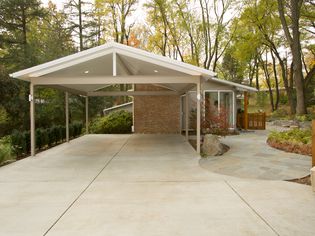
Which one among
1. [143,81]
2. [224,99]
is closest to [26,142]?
[143,81]

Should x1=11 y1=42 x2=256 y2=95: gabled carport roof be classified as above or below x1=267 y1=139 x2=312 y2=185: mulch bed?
above

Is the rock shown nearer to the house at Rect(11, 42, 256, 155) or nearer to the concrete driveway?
the house at Rect(11, 42, 256, 155)

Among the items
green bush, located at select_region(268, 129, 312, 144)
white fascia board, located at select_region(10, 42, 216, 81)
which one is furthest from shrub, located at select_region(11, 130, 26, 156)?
green bush, located at select_region(268, 129, 312, 144)

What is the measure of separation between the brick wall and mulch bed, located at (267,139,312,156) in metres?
7.60

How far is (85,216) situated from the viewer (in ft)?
15.4

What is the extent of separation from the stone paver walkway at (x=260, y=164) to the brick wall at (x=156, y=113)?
8.01m

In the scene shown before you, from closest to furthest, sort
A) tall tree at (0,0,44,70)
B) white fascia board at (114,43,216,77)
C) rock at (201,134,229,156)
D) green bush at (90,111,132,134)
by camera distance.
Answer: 1. white fascia board at (114,43,216,77)
2. rock at (201,134,229,156)
3. tall tree at (0,0,44,70)
4. green bush at (90,111,132,134)

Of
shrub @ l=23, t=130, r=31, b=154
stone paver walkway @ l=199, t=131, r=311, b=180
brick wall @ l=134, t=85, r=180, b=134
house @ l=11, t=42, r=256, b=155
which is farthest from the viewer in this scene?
brick wall @ l=134, t=85, r=180, b=134

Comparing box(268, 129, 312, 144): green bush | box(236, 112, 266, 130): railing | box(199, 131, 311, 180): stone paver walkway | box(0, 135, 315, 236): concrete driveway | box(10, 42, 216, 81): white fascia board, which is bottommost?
box(0, 135, 315, 236): concrete driveway

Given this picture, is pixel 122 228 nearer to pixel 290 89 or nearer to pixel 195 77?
pixel 195 77

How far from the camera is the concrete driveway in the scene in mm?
4234

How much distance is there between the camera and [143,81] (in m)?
9.99

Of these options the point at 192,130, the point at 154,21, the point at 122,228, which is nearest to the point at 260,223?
the point at 122,228

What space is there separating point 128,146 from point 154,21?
51.9 ft
